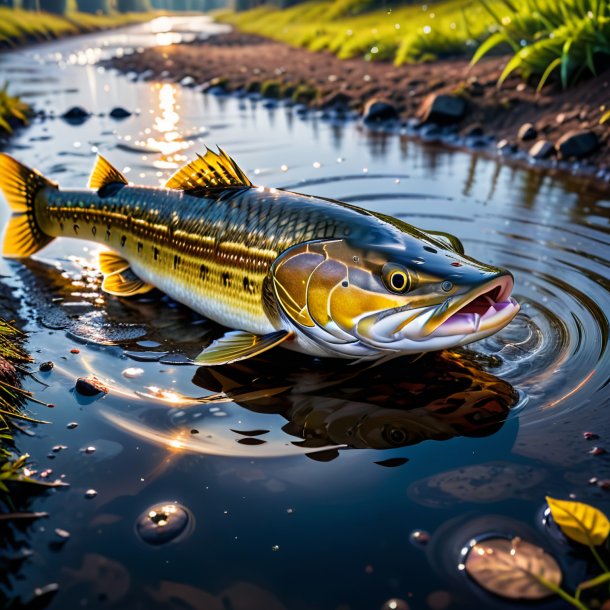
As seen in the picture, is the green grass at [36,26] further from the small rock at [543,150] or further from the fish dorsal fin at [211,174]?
the fish dorsal fin at [211,174]

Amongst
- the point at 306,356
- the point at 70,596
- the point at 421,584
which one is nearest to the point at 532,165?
the point at 306,356

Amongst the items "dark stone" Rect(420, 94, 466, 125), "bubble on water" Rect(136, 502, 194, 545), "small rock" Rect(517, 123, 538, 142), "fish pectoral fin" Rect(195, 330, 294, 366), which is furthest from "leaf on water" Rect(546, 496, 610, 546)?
"dark stone" Rect(420, 94, 466, 125)

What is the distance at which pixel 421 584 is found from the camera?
2615 millimetres

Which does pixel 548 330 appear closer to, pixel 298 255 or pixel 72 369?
pixel 298 255

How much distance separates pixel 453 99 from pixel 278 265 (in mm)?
9263

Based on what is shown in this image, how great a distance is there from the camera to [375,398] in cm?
389

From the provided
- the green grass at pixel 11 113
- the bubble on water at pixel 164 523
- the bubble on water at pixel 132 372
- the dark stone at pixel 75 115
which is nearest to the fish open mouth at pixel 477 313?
the bubble on water at pixel 164 523

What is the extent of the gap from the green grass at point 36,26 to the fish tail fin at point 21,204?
35221 millimetres

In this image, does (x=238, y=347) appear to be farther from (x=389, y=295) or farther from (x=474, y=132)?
(x=474, y=132)

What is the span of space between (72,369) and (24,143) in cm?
895

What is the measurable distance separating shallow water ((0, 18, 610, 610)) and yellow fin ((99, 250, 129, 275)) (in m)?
0.24

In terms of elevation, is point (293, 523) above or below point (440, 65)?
below

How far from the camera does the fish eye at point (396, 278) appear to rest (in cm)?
348

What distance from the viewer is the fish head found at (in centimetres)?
336
